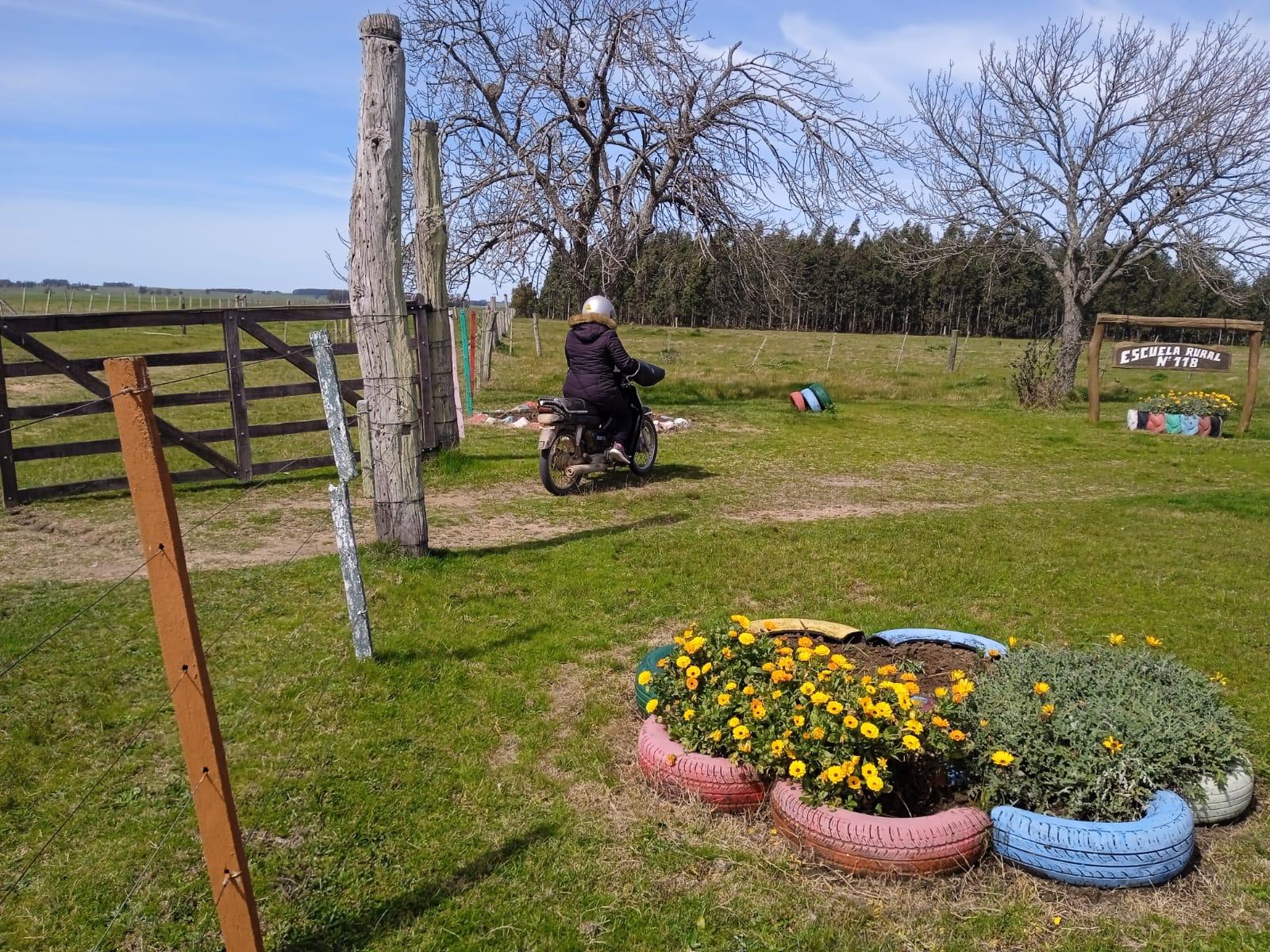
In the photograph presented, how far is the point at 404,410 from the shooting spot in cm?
596

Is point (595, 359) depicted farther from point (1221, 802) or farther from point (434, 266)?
point (1221, 802)

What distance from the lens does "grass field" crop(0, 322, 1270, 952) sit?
9.31 feet

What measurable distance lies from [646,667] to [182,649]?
2517 millimetres

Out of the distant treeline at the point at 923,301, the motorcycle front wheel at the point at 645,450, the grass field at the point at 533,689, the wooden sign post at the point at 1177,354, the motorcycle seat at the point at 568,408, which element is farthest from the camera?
the distant treeline at the point at 923,301

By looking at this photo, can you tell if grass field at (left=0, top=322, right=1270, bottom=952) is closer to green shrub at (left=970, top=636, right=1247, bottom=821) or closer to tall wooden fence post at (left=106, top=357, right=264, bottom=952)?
green shrub at (left=970, top=636, right=1247, bottom=821)

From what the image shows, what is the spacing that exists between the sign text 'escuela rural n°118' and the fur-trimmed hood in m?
10.7

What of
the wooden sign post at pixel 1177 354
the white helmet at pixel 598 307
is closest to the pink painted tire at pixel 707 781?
the white helmet at pixel 598 307

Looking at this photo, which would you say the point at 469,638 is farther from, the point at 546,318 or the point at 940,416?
the point at 546,318

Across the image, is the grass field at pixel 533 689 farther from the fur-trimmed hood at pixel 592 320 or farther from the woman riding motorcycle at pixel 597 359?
the fur-trimmed hood at pixel 592 320

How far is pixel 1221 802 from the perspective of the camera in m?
3.32

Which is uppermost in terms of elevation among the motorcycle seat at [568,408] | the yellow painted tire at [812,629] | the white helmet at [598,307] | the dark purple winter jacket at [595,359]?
the white helmet at [598,307]

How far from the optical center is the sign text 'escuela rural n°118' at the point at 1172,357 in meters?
15.1

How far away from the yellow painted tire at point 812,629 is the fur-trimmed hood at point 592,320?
4807 millimetres

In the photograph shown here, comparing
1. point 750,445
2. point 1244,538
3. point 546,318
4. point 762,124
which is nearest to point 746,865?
point 1244,538
